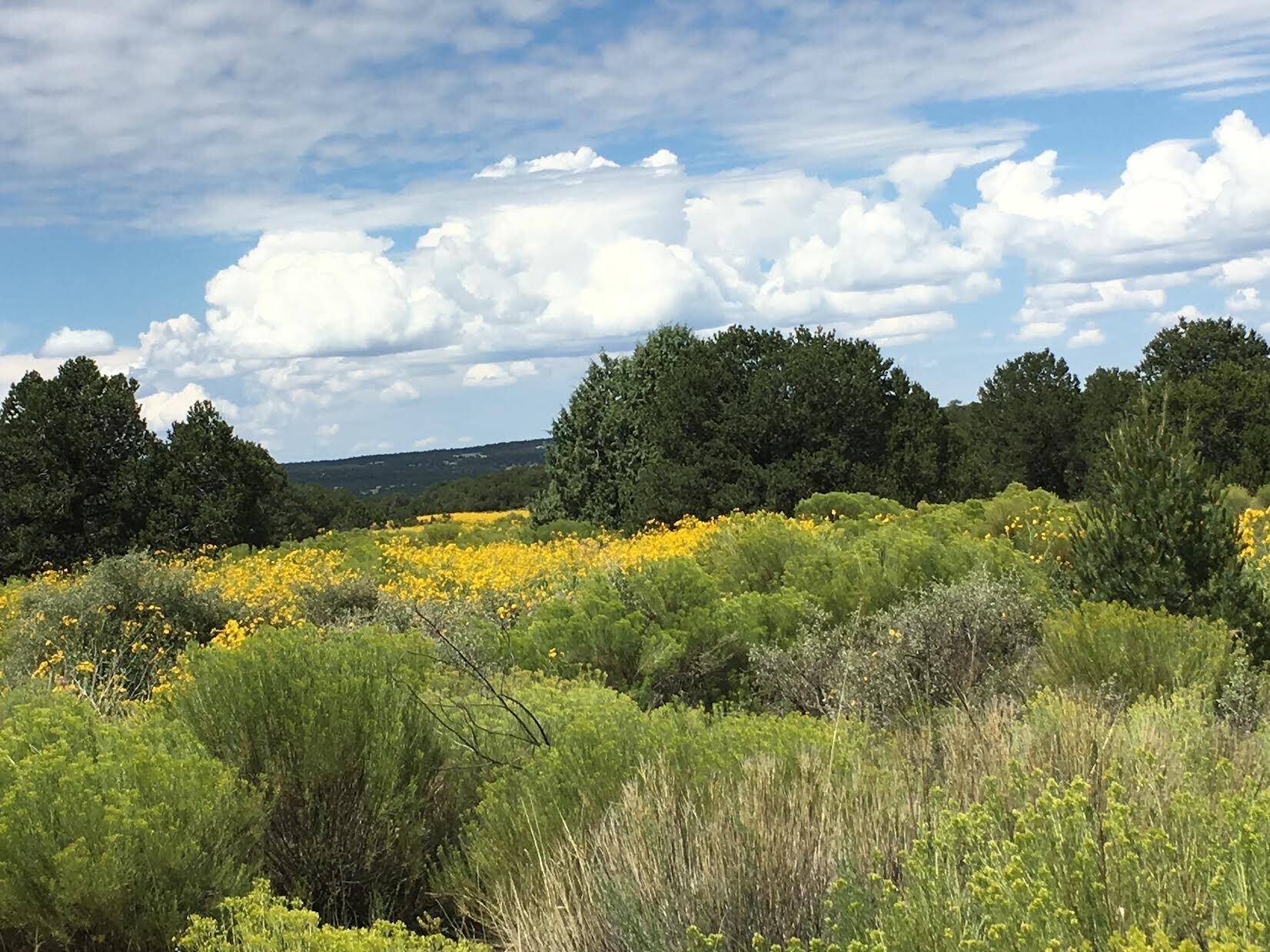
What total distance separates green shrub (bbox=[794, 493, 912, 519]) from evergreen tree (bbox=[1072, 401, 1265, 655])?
9.81 metres

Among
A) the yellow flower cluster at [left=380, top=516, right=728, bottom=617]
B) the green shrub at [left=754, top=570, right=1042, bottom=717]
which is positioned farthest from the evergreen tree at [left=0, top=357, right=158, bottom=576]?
the green shrub at [left=754, top=570, right=1042, bottom=717]

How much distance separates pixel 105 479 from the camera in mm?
24438

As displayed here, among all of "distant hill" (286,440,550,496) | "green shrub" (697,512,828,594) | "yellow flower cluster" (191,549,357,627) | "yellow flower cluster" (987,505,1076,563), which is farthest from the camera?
"distant hill" (286,440,550,496)

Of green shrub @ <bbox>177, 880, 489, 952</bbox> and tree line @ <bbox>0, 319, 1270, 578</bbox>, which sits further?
tree line @ <bbox>0, 319, 1270, 578</bbox>

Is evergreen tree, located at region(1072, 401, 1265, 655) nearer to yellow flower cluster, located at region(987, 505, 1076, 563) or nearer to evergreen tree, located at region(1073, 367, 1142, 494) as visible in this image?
yellow flower cluster, located at region(987, 505, 1076, 563)

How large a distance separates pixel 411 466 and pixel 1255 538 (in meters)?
103

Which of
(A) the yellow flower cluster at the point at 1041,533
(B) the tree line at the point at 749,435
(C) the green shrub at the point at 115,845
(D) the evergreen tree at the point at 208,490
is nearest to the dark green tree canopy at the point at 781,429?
(B) the tree line at the point at 749,435

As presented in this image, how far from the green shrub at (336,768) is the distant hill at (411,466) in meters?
73.4

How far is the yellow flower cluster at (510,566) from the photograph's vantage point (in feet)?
38.7

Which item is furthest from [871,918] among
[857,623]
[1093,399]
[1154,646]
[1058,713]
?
[1093,399]

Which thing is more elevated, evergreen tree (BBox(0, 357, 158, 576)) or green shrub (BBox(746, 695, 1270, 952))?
evergreen tree (BBox(0, 357, 158, 576))

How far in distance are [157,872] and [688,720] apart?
2458 mm

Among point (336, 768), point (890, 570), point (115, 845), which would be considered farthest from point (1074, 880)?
point (890, 570)

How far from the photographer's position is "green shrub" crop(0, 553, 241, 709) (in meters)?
10.2
